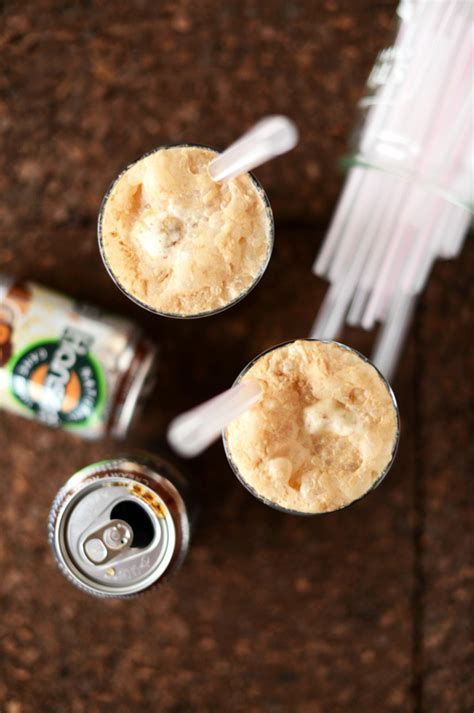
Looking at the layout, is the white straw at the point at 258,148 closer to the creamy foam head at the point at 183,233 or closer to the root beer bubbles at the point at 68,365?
the creamy foam head at the point at 183,233

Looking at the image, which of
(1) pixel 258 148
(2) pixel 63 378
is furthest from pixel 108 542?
(1) pixel 258 148

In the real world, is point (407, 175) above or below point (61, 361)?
above

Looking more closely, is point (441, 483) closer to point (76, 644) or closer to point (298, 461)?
point (298, 461)

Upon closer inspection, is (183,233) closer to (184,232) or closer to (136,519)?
(184,232)

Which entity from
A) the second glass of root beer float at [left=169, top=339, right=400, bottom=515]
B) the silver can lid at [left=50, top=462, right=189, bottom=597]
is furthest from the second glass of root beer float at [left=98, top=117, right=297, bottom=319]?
the silver can lid at [left=50, top=462, right=189, bottom=597]

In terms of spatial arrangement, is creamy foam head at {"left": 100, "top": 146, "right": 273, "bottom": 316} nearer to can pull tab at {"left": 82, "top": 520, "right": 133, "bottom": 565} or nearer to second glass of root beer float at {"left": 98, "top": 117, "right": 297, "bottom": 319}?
second glass of root beer float at {"left": 98, "top": 117, "right": 297, "bottom": 319}

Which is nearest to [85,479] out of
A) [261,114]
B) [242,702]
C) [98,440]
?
[98,440]

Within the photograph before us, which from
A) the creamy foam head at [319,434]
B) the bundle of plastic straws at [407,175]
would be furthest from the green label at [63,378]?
the bundle of plastic straws at [407,175]
